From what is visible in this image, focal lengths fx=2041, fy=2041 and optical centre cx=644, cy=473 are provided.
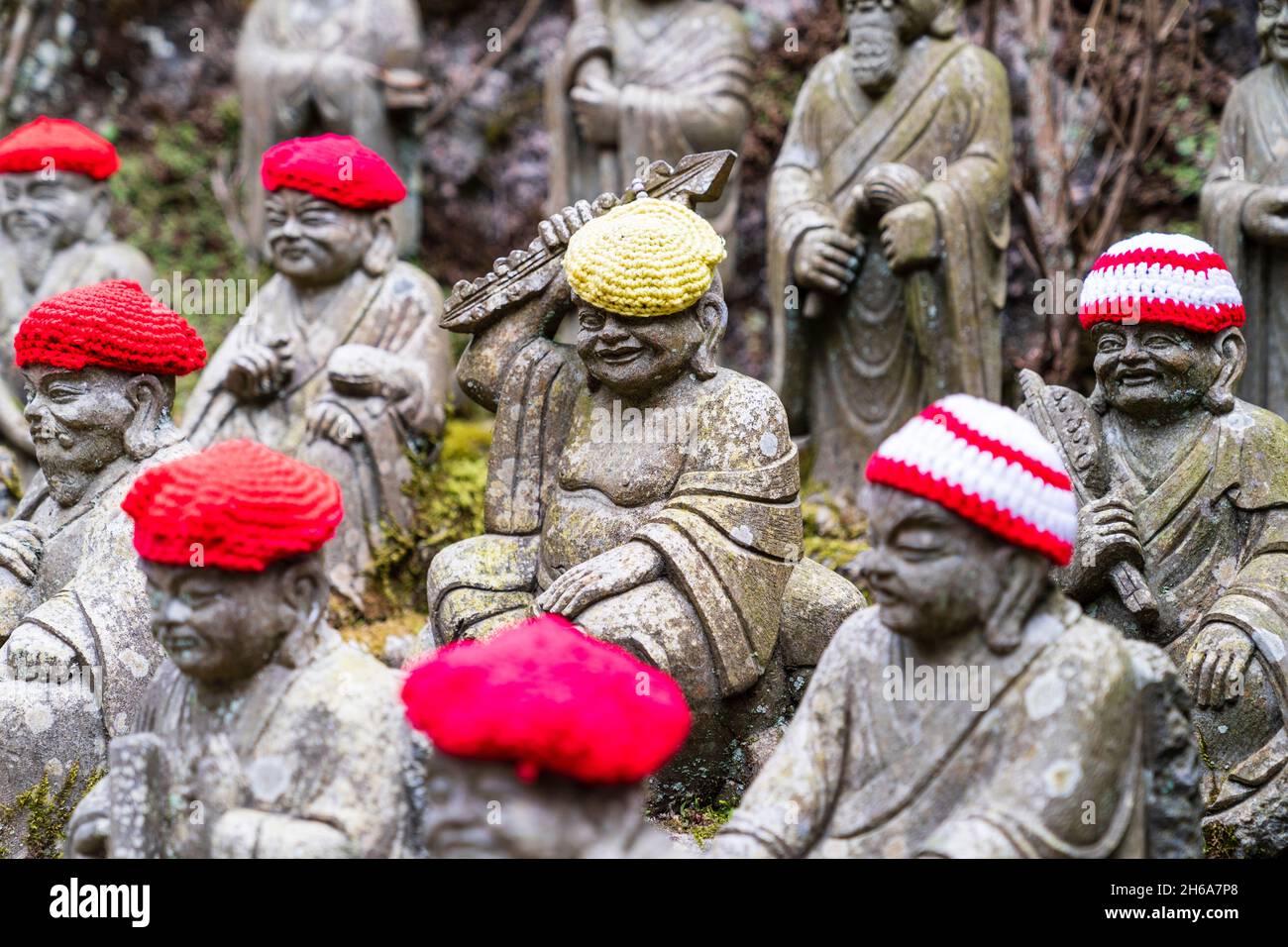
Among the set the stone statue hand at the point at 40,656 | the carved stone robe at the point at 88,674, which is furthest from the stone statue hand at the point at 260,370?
the stone statue hand at the point at 40,656

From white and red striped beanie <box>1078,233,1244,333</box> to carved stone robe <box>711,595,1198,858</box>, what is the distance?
79.7 inches

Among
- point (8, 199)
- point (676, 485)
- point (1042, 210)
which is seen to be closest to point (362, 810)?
point (676, 485)

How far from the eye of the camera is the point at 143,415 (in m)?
7.52

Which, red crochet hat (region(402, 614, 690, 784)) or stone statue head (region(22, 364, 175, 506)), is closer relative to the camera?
red crochet hat (region(402, 614, 690, 784))

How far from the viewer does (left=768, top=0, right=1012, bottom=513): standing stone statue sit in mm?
9789

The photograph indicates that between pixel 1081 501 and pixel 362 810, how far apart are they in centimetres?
321

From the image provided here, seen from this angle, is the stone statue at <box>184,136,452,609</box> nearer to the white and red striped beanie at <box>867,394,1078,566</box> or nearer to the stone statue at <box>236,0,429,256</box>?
the stone statue at <box>236,0,429,256</box>

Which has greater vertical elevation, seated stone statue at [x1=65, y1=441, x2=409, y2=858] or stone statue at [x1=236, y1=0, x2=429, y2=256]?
stone statue at [x1=236, y1=0, x2=429, y2=256]

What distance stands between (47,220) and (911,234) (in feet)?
14.6

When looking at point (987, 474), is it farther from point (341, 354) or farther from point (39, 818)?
point (341, 354)

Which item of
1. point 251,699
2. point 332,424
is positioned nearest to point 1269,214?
point 332,424

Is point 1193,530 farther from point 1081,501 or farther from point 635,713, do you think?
point 635,713

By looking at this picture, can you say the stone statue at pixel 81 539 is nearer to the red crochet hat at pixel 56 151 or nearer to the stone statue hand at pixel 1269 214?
the red crochet hat at pixel 56 151

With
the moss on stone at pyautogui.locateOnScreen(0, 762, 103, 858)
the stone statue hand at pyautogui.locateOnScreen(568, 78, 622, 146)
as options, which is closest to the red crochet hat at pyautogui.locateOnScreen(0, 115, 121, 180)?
the stone statue hand at pyautogui.locateOnScreen(568, 78, 622, 146)
